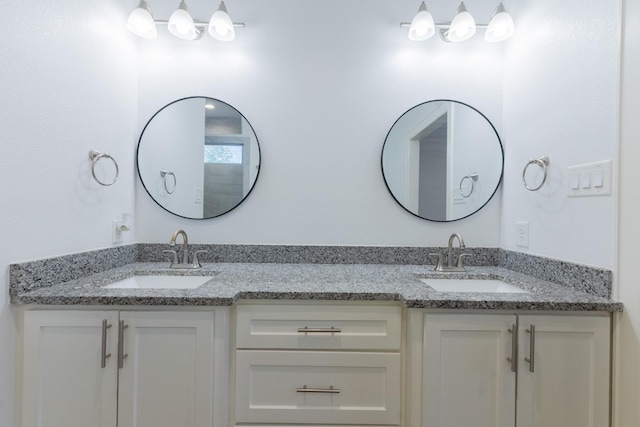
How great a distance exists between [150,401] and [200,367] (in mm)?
203

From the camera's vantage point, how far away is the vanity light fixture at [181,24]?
5.13ft

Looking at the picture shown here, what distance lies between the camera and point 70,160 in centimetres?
129

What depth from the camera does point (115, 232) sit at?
1570 millimetres

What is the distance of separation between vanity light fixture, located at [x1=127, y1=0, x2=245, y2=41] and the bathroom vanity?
4.07 feet

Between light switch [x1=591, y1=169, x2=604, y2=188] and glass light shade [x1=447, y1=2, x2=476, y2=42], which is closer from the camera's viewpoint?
light switch [x1=591, y1=169, x2=604, y2=188]

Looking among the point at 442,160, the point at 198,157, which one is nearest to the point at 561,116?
the point at 442,160

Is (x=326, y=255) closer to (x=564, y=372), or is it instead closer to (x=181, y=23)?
(x=564, y=372)

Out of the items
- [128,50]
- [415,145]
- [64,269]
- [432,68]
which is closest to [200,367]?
[64,269]

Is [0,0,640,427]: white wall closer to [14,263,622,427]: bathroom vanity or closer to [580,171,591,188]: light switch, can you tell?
[580,171,591,188]: light switch

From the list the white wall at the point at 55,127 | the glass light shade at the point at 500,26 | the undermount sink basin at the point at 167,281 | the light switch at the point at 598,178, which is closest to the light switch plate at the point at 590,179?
the light switch at the point at 598,178

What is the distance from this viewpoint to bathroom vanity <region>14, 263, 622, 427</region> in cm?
108

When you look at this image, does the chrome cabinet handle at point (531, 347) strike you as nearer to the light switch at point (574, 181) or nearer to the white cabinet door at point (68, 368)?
the light switch at point (574, 181)

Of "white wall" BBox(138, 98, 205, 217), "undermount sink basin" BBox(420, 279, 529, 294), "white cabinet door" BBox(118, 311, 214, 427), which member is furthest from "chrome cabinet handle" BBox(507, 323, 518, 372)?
"white wall" BBox(138, 98, 205, 217)

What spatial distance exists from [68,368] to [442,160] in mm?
1822
